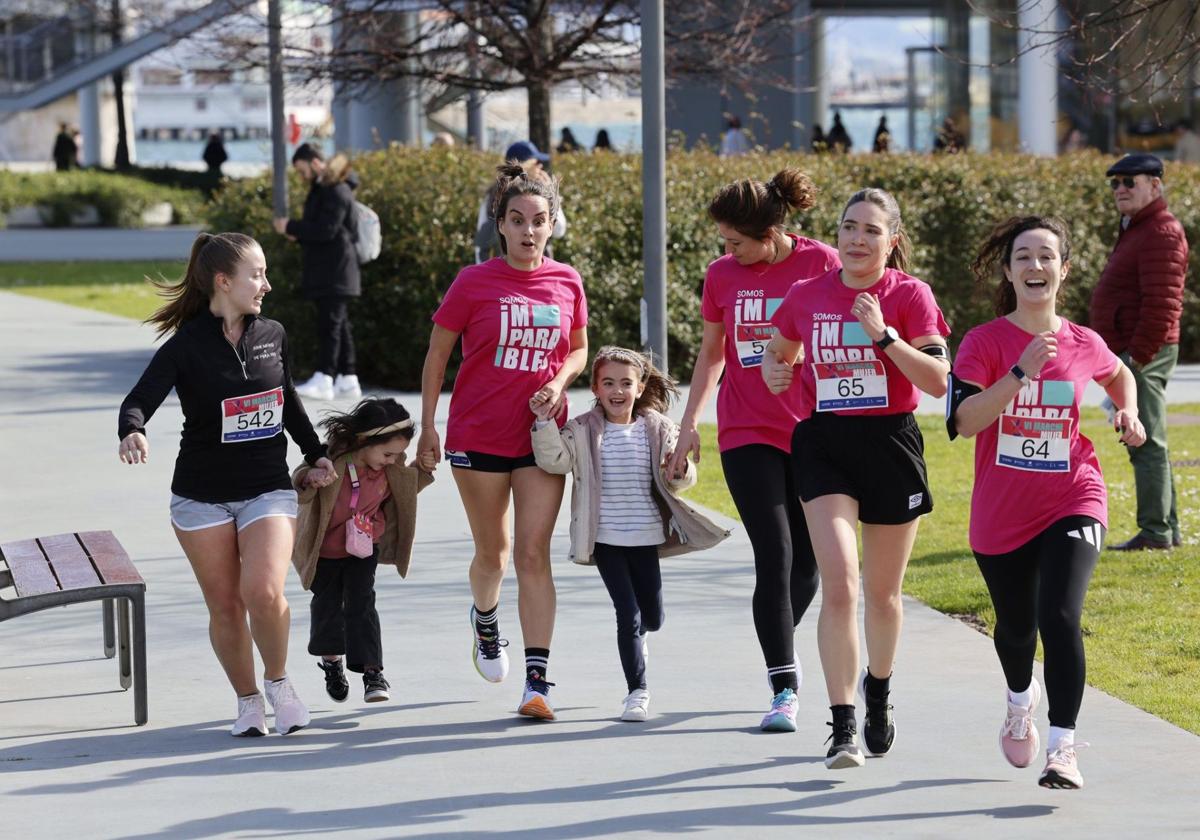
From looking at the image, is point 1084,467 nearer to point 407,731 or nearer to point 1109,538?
point 407,731

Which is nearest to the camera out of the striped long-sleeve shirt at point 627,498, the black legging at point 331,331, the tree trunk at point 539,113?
the striped long-sleeve shirt at point 627,498

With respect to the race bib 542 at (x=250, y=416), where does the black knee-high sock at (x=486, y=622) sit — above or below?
below

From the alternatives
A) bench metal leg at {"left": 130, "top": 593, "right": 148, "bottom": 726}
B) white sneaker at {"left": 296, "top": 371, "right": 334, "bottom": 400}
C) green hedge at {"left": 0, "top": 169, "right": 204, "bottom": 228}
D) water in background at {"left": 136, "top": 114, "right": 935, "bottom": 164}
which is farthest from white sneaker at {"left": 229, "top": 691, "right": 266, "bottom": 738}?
green hedge at {"left": 0, "top": 169, "right": 204, "bottom": 228}

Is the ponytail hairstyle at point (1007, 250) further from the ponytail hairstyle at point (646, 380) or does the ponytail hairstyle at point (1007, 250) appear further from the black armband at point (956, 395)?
the ponytail hairstyle at point (646, 380)

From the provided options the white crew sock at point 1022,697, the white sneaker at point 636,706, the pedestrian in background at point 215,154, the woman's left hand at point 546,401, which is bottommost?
the white sneaker at point 636,706

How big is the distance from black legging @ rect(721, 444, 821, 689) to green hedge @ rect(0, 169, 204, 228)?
121 ft

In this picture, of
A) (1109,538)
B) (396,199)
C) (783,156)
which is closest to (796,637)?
(1109,538)

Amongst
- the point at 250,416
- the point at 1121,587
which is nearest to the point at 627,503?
the point at 250,416

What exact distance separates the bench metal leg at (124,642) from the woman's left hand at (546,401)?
4.92 feet

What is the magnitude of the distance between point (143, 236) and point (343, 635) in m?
33.2

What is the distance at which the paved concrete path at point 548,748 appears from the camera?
4.94 metres

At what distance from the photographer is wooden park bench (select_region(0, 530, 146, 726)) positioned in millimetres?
5879

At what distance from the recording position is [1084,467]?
5152 mm

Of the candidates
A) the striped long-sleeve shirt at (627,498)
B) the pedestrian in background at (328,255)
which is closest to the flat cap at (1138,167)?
the striped long-sleeve shirt at (627,498)
